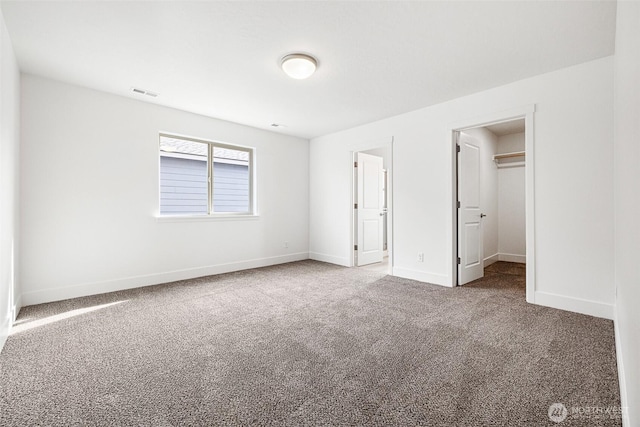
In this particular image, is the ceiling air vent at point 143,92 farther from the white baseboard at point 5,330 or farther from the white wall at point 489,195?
the white wall at point 489,195

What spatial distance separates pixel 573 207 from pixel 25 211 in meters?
5.79

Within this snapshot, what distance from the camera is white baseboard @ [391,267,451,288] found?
3989 mm

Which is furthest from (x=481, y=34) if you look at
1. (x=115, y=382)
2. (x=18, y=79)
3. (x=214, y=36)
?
(x=18, y=79)

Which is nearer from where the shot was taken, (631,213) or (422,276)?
(631,213)

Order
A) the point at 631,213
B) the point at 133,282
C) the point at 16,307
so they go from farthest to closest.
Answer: the point at 133,282 < the point at 16,307 < the point at 631,213

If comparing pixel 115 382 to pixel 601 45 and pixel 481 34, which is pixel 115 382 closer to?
pixel 481 34

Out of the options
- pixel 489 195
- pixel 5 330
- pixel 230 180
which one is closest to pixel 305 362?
pixel 5 330

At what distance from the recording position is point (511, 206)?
227 inches

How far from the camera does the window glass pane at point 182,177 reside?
14.1 ft

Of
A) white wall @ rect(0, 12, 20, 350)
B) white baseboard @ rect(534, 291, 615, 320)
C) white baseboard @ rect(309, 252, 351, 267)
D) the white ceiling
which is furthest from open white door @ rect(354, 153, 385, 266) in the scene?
white wall @ rect(0, 12, 20, 350)

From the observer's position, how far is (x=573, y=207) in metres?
2.94

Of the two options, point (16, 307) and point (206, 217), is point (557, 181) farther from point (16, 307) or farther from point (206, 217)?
point (16, 307)

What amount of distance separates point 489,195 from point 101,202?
6264 millimetres

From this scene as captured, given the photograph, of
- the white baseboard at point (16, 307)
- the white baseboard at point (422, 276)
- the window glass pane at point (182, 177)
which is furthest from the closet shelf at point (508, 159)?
the white baseboard at point (16, 307)
